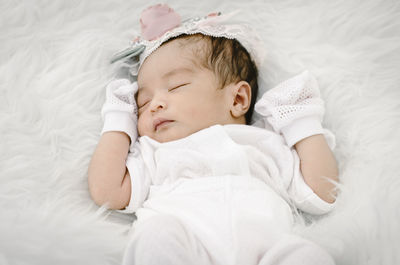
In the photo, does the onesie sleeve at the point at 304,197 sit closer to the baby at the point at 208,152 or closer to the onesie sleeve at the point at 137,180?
the baby at the point at 208,152

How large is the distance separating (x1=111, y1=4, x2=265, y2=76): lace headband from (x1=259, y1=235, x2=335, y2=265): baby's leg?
741mm

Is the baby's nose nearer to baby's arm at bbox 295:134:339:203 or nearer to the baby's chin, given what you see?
the baby's chin

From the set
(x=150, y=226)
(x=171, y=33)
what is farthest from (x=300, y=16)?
(x=150, y=226)

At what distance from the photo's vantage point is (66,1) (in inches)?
59.7

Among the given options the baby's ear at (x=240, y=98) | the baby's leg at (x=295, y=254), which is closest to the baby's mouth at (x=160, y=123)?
the baby's ear at (x=240, y=98)

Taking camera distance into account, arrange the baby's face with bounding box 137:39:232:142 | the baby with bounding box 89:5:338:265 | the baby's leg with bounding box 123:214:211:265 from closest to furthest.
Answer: the baby's leg with bounding box 123:214:211:265, the baby with bounding box 89:5:338:265, the baby's face with bounding box 137:39:232:142

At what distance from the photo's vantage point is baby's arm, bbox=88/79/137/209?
3.69 ft

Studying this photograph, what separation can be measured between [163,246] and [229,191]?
268 mm

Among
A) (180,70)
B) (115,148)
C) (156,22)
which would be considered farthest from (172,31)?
(115,148)

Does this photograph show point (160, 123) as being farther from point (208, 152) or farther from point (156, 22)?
point (156, 22)

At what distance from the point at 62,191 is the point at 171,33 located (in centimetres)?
61

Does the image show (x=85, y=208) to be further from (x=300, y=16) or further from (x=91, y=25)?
(x=300, y=16)

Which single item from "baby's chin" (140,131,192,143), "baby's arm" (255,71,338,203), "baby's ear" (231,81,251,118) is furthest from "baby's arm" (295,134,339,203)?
"baby's chin" (140,131,192,143)

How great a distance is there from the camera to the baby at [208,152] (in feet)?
3.06
